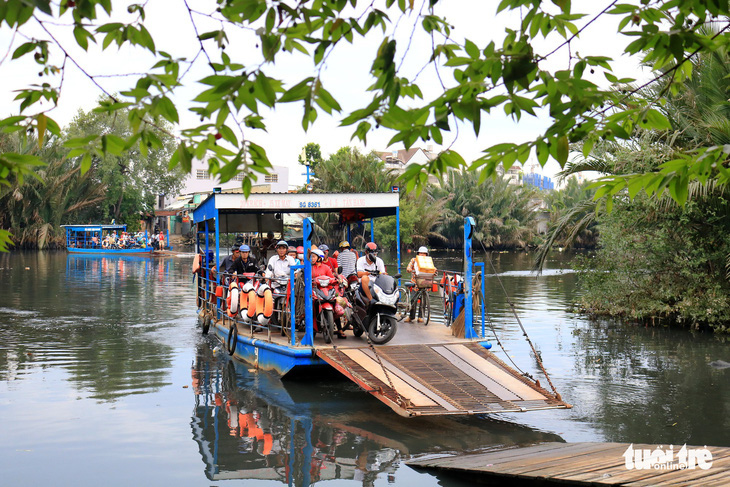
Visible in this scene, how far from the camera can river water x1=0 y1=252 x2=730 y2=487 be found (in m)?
7.84

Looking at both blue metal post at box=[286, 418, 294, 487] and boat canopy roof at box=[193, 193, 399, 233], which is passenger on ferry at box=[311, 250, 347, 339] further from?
blue metal post at box=[286, 418, 294, 487]

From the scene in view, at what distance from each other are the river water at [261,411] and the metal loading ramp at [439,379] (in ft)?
1.47

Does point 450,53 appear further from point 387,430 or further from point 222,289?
point 222,289

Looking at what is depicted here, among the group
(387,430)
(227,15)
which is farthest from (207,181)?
(227,15)

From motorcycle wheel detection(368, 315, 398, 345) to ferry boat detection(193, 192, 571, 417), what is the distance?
125mm

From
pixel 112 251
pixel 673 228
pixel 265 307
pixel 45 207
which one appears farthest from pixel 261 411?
pixel 45 207

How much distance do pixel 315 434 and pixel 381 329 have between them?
8.08 ft

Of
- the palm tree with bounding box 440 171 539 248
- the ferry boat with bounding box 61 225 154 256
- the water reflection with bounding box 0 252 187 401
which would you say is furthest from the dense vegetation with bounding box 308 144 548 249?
the water reflection with bounding box 0 252 187 401

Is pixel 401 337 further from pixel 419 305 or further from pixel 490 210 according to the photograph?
pixel 490 210

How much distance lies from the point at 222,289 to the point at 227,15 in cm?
1096

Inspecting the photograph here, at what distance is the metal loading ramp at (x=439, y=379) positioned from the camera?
8.42m

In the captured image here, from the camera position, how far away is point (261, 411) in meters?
9.90

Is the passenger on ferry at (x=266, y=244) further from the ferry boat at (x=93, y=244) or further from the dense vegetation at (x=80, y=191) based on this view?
the dense vegetation at (x=80, y=191)

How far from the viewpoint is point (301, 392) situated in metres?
10.9
